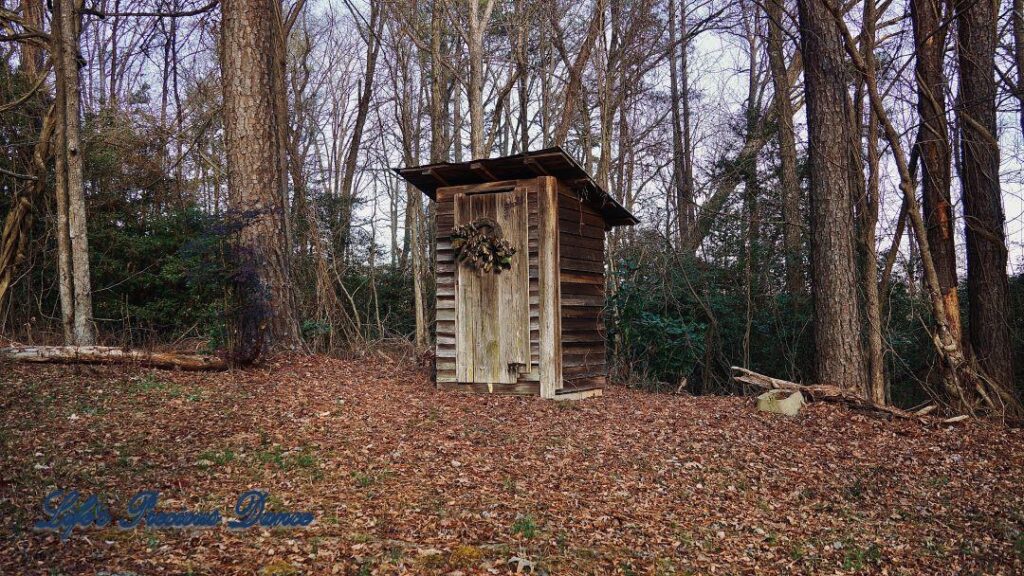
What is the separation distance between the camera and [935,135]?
352 inches

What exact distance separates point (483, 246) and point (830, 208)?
4.54 metres

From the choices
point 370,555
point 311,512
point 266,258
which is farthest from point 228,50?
Result: point 370,555

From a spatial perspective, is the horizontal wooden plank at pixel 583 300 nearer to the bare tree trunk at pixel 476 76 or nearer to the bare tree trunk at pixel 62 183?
the bare tree trunk at pixel 476 76

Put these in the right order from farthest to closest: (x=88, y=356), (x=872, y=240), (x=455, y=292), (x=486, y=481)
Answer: (x=455, y=292), (x=872, y=240), (x=88, y=356), (x=486, y=481)

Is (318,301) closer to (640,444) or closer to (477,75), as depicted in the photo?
(477,75)

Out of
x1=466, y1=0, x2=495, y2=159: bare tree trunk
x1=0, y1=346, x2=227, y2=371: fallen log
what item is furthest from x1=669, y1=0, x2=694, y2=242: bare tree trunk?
x1=0, y1=346, x2=227, y2=371: fallen log

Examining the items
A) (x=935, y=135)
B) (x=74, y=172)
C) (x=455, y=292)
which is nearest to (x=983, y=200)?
(x=935, y=135)

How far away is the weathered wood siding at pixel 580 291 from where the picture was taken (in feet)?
28.6

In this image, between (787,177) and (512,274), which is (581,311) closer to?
(512,274)

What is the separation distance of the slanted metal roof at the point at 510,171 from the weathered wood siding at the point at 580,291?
0.84ft

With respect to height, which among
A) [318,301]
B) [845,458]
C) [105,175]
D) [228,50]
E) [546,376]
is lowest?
[845,458]

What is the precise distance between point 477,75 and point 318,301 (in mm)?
5622

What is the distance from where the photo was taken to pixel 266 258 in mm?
9070

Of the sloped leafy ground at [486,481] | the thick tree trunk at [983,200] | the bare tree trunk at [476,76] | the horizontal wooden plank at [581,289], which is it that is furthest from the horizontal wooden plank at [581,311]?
the thick tree trunk at [983,200]
